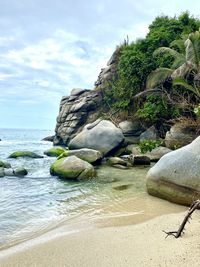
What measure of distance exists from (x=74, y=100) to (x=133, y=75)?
1131 centimetres

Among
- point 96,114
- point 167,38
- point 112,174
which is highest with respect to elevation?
point 167,38

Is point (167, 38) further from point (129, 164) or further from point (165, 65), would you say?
point (129, 164)

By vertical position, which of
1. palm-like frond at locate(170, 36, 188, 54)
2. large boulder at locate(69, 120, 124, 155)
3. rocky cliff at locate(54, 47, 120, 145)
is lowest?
large boulder at locate(69, 120, 124, 155)

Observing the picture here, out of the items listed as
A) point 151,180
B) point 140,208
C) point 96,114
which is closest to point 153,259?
point 140,208

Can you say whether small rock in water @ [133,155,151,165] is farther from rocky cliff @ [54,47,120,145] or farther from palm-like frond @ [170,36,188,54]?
rocky cliff @ [54,47,120,145]

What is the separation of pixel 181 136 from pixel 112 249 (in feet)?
38.6

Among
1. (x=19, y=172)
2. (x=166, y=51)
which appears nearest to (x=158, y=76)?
(x=166, y=51)

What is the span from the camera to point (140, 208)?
676cm

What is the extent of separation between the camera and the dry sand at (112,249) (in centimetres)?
386

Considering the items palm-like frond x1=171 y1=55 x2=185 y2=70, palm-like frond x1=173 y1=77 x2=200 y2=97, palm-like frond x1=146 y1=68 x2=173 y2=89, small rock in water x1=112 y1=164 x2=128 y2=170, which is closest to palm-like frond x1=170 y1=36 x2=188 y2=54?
palm-like frond x1=171 y1=55 x2=185 y2=70

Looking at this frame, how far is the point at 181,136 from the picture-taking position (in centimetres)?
1539

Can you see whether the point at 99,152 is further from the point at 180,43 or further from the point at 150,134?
the point at 180,43

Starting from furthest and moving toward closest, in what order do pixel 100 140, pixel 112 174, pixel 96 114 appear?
pixel 96 114 → pixel 100 140 → pixel 112 174

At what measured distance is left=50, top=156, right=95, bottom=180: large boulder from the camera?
424 inches
